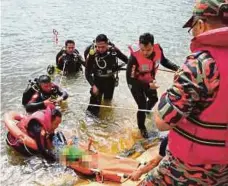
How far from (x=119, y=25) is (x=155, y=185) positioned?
1115 cm

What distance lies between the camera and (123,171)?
14.9 ft

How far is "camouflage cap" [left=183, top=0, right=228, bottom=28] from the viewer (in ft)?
5.50

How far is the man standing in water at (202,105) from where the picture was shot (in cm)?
167

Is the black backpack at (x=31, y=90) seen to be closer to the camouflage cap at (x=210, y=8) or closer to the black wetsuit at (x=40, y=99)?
the black wetsuit at (x=40, y=99)

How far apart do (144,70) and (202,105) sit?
12.5 feet

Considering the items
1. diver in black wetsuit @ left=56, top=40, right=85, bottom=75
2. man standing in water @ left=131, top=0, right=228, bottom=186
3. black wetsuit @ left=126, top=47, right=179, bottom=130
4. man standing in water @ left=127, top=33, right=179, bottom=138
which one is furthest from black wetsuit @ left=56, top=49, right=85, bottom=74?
man standing in water @ left=131, top=0, right=228, bottom=186

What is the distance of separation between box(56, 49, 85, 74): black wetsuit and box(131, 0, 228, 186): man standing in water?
664 centimetres

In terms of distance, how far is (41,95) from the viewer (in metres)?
6.29

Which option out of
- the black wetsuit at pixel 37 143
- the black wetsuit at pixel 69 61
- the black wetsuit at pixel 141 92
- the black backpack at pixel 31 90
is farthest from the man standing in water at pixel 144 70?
the black wetsuit at pixel 69 61

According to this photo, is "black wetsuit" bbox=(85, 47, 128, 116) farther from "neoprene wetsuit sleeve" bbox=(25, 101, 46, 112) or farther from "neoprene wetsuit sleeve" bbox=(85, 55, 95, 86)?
"neoprene wetsuit sleeve" bbox=(25, 101, 46, 112)

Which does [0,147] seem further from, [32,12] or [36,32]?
[32,12]

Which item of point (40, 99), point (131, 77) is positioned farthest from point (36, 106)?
point (131, 77)

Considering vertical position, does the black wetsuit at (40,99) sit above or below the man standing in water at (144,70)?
below

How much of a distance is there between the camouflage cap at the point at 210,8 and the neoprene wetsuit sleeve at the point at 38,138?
3.74m
